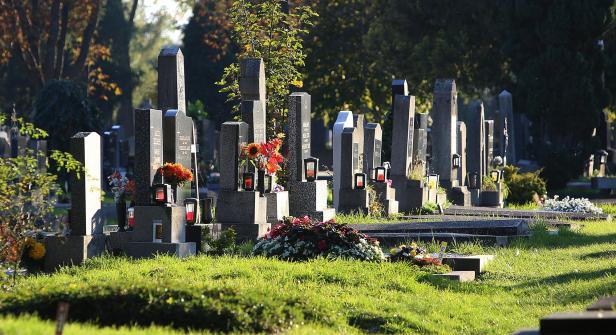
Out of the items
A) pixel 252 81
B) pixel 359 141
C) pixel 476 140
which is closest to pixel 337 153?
pixel 359 141

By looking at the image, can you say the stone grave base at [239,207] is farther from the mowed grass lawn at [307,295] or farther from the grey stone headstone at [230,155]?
the mowed grass lawn at [307,295]

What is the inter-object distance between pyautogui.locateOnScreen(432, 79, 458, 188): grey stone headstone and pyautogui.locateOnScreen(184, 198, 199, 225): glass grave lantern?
12427 mm

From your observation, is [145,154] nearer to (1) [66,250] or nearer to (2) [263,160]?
(1) [66,250]

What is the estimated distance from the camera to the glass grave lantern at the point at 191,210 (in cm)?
1897

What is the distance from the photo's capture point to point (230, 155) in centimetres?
2038

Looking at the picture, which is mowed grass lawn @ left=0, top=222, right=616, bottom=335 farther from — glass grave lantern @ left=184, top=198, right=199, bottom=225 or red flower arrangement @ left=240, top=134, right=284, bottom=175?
red flower arrangement @ left=240, top=134, right=284, bottom=175

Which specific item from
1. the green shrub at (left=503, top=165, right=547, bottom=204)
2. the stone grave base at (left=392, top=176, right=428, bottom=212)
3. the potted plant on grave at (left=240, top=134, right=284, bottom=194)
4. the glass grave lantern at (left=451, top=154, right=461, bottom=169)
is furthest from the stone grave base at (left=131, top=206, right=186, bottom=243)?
the green shrub at (left=503, top=165, right=547, bottom=204)

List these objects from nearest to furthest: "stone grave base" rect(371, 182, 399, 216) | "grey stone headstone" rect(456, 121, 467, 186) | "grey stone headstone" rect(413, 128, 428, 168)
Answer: "stone grave base" rect(371, 182, 399, 216) → "grey stone headstone" rect(413, 128, 428, 168) → "grey stone headstone" rect(456, 121, 467, 186)

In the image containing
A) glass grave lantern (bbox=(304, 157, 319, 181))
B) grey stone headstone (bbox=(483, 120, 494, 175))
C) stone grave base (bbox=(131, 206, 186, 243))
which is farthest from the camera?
grey stone headstone (bbox=(483, 120, 494, 175))

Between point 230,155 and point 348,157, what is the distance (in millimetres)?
4982

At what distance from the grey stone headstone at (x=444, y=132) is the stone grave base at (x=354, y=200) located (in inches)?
228

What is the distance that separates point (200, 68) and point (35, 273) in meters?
42.8

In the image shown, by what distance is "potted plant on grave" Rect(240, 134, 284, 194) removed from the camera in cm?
2041

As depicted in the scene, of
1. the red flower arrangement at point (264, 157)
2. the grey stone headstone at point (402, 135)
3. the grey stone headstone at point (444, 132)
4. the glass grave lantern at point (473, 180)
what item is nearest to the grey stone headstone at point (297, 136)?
the red flower arrangement at point (264, 157)
